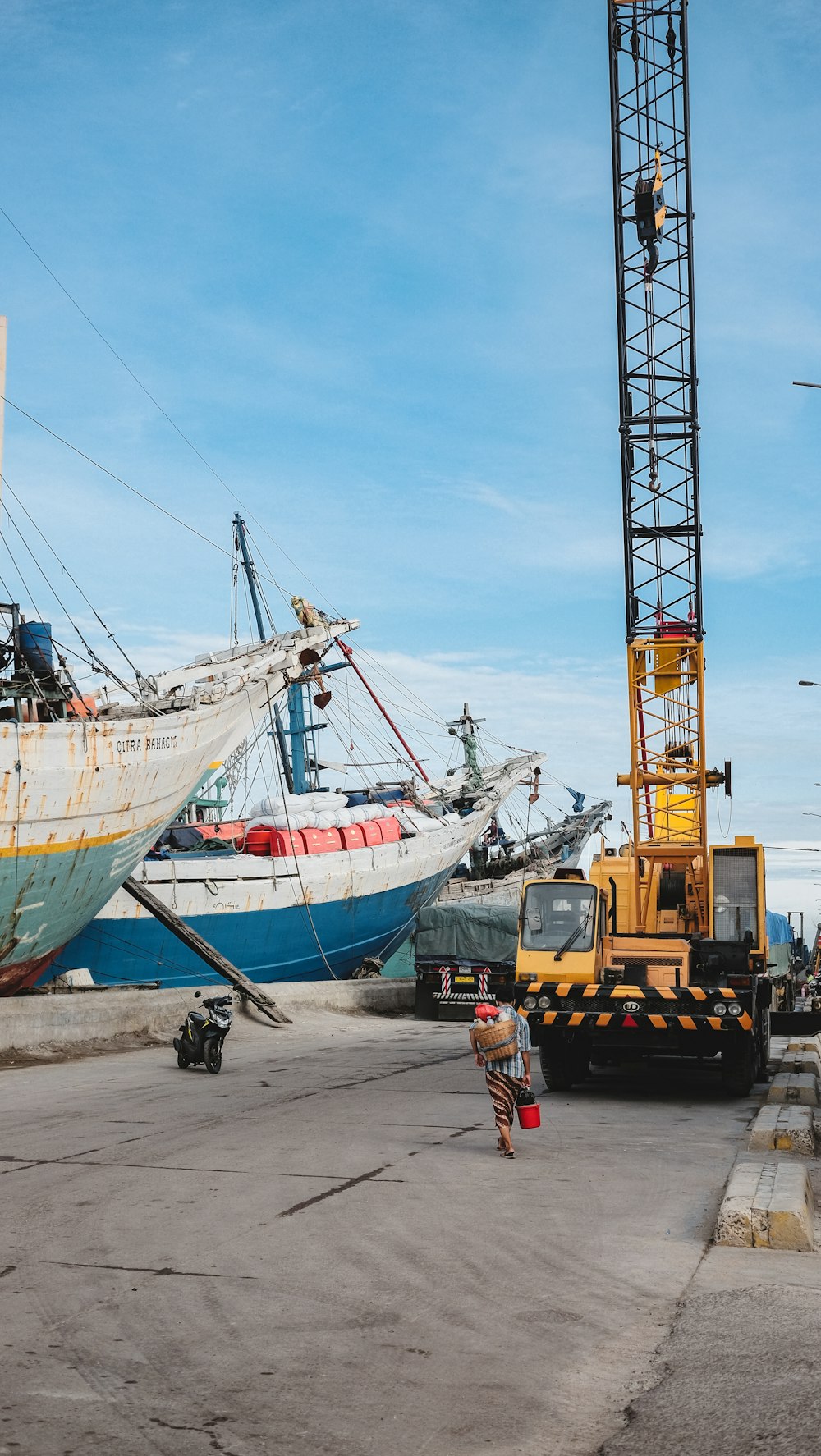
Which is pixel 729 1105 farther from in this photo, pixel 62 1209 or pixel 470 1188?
pixel 62 1209

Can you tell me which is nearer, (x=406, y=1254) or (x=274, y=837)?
(x=406, y=1254)

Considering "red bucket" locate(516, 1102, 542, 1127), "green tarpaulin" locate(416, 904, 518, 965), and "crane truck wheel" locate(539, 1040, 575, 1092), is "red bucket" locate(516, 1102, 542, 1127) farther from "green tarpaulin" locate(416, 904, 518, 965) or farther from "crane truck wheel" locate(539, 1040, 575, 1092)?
"green tarpaulin" locate(416, 904, 518, 965)

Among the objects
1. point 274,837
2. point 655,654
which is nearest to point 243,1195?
point 655,654

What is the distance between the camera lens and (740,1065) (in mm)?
14227

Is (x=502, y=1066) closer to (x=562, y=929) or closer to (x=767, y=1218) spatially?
(x=767, y=1218)

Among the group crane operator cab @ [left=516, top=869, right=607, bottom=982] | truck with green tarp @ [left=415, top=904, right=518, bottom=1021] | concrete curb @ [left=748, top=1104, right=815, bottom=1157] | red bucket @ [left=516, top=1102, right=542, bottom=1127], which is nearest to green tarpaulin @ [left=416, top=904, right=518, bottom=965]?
truck with green tarp @ [left=415, top=904, right=518, bottom=1021]

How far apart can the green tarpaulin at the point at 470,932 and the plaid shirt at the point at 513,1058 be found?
81.2ft

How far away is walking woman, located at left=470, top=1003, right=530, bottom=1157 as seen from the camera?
34.1 ft

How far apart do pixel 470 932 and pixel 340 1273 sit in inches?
1176

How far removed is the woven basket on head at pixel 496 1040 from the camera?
10.5 meters

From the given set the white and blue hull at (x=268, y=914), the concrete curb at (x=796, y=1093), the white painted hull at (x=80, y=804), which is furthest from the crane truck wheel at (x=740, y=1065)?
the white and blue hull at (x=268, y=914)

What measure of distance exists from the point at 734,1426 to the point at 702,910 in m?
13.0

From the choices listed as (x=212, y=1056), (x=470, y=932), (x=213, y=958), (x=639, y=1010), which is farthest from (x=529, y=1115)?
(x=470, y=932)

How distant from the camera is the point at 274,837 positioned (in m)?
39.5
